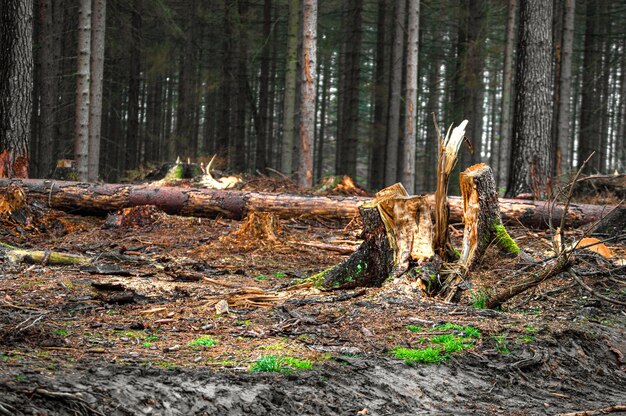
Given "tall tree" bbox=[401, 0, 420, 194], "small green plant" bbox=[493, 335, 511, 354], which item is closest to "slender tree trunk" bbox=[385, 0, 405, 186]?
"tall tree" bbox=[401, 0, 420, 194]

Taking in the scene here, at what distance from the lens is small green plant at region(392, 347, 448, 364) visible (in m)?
4.98

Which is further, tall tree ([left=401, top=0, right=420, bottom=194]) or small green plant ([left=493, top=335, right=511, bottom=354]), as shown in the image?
tall tree ([left=401, top=0, right=420, bottom=194])

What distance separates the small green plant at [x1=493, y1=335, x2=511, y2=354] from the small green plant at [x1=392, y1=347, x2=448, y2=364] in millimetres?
Result: 591

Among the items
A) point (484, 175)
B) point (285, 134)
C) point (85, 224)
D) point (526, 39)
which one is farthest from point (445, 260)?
point (285, 134)

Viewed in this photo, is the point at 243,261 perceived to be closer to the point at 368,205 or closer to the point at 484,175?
the point at 368,205

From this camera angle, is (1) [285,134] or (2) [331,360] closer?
(2) [331,360]

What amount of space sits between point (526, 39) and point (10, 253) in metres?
10.6

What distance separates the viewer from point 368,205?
7391 mm

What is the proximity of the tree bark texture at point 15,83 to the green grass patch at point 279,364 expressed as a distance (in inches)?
417

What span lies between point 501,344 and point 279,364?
6.70 ft

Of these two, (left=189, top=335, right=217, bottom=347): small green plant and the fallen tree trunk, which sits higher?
the fallen tree trunk

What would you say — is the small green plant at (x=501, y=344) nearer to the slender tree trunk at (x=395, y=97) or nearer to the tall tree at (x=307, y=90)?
the tall tree at (x=307, y=90)

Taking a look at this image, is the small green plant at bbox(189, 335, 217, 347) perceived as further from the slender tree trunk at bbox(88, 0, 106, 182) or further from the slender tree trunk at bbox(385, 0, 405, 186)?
the slender tree trunk at bbox(385, 0, 405, 186)

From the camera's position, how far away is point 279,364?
4594mm
